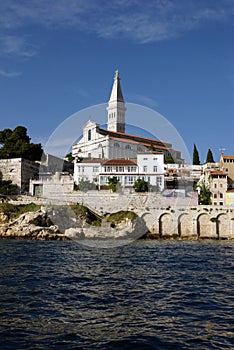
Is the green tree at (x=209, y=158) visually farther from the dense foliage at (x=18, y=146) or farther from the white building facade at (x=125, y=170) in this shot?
the dense foliage at (x=18, y=146)

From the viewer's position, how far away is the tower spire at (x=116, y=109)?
283 feet

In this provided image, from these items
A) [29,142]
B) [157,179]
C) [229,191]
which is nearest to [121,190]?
[157,179]

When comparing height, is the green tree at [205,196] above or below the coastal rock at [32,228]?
above

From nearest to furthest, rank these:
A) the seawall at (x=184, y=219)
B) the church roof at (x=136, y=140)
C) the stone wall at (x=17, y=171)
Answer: the seawall at (x=184, y=219) → the stone wall at (x=17, y=171) → the church roof at (x=136, y=140)

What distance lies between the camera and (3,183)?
57562mm

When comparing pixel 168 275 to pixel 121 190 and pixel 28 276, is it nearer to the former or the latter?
pixel 28 276

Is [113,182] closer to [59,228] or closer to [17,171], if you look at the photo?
[59,228]

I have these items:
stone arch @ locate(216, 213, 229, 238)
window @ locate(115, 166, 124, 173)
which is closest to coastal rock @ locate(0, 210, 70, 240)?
window @ locate(115, 166, 124, 173)

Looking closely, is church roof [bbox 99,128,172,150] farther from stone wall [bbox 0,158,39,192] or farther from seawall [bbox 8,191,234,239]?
seawall [bbox 8,191,234,239]

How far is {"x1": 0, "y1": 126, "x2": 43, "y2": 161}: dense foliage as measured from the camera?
67.2 metres

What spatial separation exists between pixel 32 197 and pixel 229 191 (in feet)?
99.2

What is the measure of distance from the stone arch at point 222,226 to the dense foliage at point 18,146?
1416 inches

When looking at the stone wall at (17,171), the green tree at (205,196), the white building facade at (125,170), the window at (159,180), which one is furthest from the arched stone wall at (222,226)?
the stone wall at (17,171)

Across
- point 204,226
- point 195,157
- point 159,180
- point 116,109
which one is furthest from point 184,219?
point 116,109
